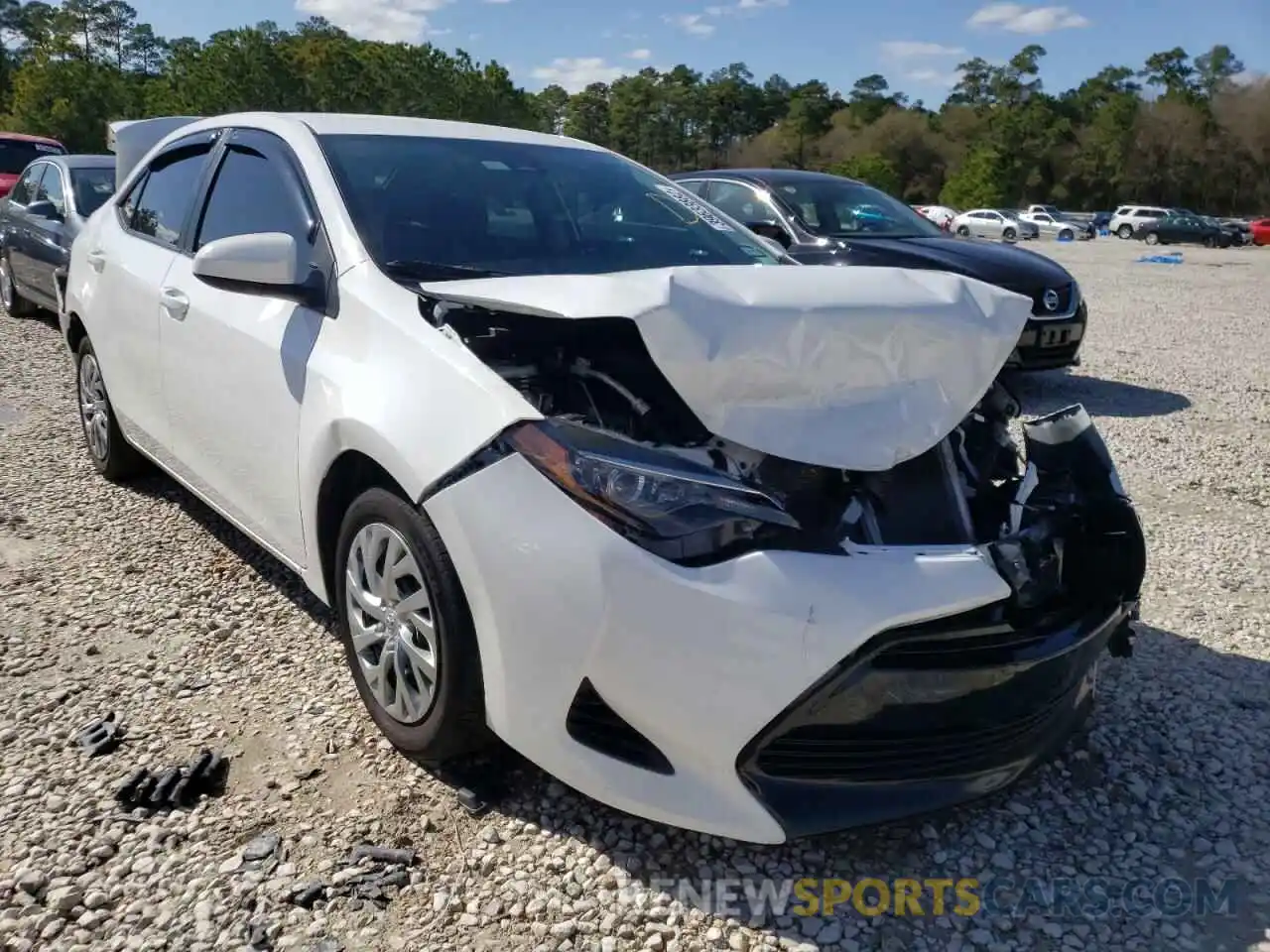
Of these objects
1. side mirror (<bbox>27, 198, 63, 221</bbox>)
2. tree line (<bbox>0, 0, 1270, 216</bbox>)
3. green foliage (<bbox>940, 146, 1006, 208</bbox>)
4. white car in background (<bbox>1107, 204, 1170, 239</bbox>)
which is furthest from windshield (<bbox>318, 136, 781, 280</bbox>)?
green foliage (<bbox>940, 146, 1006, 208</bbox>)

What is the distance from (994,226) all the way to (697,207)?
1866 inches

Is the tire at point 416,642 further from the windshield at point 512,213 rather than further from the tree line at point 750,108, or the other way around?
the tree line at point 750,108

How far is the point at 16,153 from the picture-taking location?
14320 mm

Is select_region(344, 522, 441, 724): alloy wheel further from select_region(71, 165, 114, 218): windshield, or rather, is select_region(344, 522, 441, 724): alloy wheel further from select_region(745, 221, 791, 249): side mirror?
select_region(71, 165, 114, 218): windshield

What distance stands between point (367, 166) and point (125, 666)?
177cm

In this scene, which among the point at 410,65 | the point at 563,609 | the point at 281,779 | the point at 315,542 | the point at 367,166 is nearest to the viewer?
the point at 563,609

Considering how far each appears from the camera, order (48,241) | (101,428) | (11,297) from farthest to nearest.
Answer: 1. (11,297)
2. (48,241)
3. (101,428)

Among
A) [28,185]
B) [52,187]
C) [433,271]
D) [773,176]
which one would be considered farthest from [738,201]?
[28,185]

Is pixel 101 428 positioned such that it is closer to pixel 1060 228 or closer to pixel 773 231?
pixel 773 231

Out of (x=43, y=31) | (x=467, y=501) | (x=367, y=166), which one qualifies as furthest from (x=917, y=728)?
(x=43, y=31)

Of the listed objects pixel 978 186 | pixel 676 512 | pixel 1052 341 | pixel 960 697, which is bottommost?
pixel 960 697

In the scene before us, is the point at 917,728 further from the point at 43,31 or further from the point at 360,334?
the point at 43,31

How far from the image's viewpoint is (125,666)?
3252 millimetres

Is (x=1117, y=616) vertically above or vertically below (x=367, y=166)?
below
